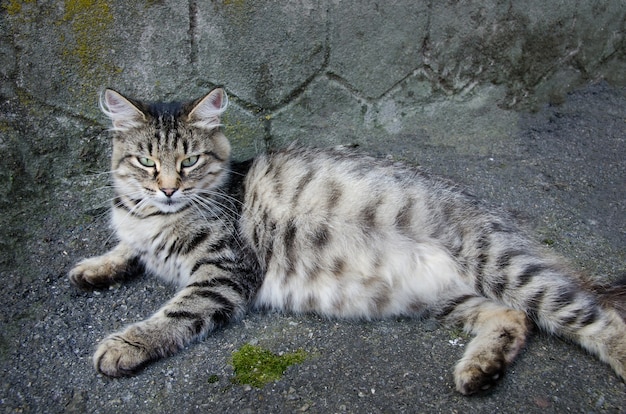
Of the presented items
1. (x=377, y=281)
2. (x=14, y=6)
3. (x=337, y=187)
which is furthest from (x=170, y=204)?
(x=14, y=6)

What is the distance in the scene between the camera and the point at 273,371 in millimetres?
2346

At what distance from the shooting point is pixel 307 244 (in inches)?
107

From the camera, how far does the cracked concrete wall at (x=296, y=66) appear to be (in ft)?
9.86

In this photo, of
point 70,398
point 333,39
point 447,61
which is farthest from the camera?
point 447,61

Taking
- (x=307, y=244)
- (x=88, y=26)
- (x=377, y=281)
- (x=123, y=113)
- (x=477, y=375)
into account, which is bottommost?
→ (x=477, y=375)

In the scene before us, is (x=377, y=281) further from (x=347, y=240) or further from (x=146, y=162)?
(x=146, y=162)

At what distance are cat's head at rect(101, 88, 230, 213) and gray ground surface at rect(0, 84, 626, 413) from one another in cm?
55

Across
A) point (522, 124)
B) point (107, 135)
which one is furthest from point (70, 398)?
point (522, 124)

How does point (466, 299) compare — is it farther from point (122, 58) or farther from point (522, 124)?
point (122, 58)

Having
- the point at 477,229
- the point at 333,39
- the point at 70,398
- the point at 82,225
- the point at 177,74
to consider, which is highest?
the point at 333,39

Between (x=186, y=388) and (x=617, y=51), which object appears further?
(x=617, y=51)

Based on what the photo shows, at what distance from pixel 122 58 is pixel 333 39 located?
49.6 inches

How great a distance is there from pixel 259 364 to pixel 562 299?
4.35 feet

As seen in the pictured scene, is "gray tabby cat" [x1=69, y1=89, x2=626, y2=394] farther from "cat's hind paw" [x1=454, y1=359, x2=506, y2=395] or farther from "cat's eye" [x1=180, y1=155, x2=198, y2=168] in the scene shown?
"cat's hind paw" [x1=454, y1=359, x2=506, y2=395]
